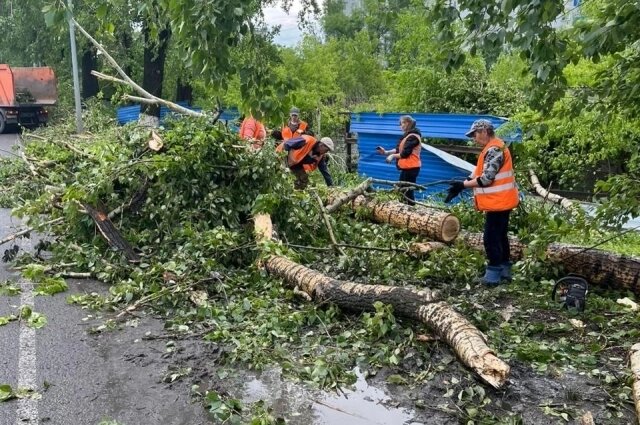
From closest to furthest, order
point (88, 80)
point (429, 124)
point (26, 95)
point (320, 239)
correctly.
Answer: point (320, 239) < point (429, 124) < point (26, 95) < point (88, 80)

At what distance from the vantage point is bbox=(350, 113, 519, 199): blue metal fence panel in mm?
11555

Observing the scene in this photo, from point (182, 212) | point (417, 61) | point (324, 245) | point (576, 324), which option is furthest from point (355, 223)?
point (417, 61)

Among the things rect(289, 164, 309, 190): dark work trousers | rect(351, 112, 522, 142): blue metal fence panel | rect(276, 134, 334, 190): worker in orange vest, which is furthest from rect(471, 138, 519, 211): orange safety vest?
rect(289, 164, 309, 190): dark work trousers

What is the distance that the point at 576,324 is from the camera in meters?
5.36

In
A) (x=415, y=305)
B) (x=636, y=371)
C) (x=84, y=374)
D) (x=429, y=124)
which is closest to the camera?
(x=636, y=371)

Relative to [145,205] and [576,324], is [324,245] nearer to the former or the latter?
[145,205]

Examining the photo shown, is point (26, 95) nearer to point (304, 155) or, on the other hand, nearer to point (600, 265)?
point (304, 155)

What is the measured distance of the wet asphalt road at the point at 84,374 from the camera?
156 inches

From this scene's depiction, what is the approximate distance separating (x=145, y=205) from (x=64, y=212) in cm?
95

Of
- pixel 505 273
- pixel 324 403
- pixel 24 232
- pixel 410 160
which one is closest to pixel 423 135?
pixel 410 160

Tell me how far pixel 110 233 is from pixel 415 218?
370 cm

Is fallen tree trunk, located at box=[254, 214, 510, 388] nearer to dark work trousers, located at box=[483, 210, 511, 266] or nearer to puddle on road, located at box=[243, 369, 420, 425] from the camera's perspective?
puddle on road, located at box=[243, 369, 420, 425]

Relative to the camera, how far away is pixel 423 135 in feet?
40.3

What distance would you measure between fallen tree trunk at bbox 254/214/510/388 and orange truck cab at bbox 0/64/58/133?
73.8 ft
